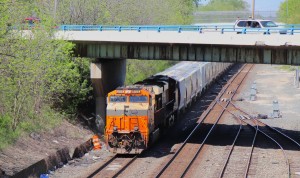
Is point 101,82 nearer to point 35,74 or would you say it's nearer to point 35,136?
point 35,74

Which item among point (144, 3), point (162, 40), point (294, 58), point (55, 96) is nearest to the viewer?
point (294, 58)

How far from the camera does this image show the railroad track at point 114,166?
24.8 meters

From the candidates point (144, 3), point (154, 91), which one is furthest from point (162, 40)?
point (144, 3)

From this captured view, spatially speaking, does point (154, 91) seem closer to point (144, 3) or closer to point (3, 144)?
point (3, 144)

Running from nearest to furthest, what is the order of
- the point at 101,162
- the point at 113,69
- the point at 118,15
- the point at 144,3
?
the point at 101,162
the point at 113,69
the point at 118,15
the point at 144,3

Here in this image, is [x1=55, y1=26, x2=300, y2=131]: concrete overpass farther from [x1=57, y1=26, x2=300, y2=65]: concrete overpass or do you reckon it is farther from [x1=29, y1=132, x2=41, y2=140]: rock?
[x1=29, y1=132, x2=41, y2=140]: rock

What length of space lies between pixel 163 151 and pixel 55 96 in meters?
8.57

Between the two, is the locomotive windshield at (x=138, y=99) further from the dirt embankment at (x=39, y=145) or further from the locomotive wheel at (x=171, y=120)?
the locomotive wheel at (x=171, y=120)

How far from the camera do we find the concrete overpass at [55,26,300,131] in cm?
2934

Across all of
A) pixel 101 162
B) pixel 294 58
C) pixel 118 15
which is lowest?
pixel 101 162

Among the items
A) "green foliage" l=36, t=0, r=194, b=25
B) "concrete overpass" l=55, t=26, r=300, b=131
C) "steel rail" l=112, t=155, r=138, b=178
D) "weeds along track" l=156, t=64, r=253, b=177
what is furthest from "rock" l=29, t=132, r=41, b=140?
"green foliage" l=36, t=0, r=194, b=25

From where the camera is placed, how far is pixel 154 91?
97.1 ft

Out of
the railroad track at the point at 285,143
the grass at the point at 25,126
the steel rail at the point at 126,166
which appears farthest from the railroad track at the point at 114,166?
the railroad track at the point at 285,143

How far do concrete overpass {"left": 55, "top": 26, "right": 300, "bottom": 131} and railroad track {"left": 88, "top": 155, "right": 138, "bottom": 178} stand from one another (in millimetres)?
7188
